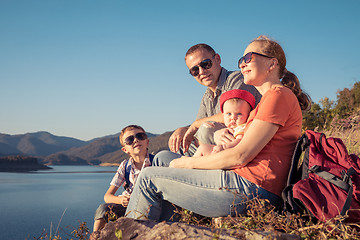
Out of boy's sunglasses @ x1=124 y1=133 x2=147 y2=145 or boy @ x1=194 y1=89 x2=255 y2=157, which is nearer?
boy @ x1=194 y1=89 x2=255 y2=157

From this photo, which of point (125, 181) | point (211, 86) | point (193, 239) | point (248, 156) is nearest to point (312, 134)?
point (248, 156)

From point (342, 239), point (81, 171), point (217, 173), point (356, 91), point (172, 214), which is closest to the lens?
point (342, 239)

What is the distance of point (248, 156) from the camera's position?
7.09 feet

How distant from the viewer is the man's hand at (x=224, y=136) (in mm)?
2645

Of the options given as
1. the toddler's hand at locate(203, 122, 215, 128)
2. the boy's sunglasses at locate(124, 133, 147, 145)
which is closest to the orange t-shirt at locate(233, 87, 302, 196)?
the toddler's hand at locate(203, 122, 215, 128)

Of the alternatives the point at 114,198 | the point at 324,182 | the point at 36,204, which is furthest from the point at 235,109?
the point at 36,204

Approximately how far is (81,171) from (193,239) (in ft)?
410

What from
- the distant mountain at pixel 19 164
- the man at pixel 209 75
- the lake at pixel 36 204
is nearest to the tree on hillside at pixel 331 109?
the man at pixel 209 75

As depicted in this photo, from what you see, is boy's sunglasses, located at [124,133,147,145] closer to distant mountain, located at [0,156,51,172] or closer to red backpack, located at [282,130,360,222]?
red backpack, located at [282,130,360,222]

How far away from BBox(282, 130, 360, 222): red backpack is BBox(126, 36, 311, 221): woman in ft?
0.45

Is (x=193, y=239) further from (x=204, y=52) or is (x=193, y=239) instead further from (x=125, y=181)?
(x=204, y=52)

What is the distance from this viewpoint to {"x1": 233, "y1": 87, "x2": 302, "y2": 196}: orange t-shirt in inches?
85.0

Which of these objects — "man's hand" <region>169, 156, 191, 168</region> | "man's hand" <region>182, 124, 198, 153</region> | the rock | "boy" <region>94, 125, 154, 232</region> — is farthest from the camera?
"boy" <region>94, 125, 154, 232</region>

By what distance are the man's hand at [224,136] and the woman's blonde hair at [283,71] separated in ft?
2.04
